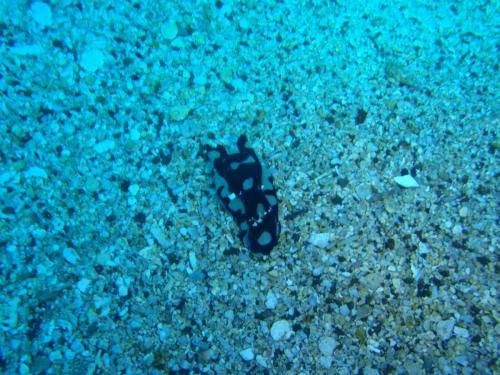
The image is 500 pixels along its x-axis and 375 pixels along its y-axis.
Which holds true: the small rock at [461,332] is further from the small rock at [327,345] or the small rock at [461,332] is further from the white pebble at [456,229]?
the small rock at [327,345]

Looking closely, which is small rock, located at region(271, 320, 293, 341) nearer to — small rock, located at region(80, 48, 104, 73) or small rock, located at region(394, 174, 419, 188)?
small rock, located at region(394, 174, 419, 188)

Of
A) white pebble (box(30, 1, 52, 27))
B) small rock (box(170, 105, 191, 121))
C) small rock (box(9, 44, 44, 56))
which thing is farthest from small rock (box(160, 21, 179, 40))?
small rock (box(9, 44, 44, 56))

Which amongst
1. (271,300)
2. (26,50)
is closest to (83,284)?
(271,300)

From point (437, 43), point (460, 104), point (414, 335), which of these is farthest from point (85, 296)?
point (437, 43)

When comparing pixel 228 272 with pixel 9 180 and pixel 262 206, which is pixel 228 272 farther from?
pixel 9 180

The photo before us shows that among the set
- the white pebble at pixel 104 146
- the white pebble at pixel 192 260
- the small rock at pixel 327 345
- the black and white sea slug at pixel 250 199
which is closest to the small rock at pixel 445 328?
the small rock at pixel 327 345
